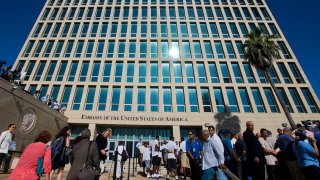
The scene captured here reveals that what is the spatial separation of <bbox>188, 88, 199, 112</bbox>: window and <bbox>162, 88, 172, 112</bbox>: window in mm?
2426

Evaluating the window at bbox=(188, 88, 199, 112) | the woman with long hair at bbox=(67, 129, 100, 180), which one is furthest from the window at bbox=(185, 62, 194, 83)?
the woman with long hair at bbox=(67, 129, 100, 180)

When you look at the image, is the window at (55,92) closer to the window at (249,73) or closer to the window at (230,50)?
the window at (230,50)

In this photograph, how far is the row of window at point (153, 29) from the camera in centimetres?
2819

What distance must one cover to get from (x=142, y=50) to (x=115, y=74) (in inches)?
198

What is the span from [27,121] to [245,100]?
2216 centimetres

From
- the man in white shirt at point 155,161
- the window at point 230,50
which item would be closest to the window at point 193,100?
the window at point 230,50

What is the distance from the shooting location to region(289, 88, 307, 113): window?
23188mm

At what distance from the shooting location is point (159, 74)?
25.0 meters

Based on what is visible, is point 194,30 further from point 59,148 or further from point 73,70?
point 59,148

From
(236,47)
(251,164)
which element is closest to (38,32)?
(236,47)

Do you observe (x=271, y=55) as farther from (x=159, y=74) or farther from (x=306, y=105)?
(x=159, y=74)

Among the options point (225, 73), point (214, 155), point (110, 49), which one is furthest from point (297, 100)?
point (110, 49)

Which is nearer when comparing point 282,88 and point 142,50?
point 282,88

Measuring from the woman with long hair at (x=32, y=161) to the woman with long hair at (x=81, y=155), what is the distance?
46cm
